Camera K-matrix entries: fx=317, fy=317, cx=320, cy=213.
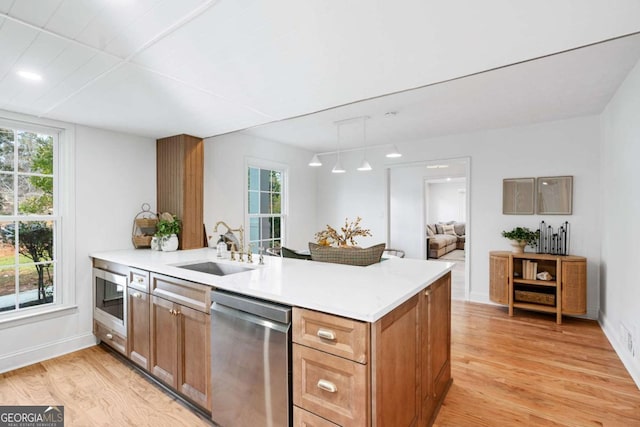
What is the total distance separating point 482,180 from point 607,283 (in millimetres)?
1777

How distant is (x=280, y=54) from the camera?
5.79ft

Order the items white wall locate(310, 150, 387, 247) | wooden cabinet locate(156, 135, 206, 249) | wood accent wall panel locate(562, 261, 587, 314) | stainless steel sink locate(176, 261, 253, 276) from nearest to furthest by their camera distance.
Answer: stainless steel sink locate(176, 261, 253, 276) → wooden cabinet locate(156, 135, 206, 249) → wood accent wall panel locate(562, 261, 587, 314) → white wall locate(310, 150, 387, 247)

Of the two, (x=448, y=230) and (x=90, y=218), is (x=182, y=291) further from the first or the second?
(x=448, y=230)

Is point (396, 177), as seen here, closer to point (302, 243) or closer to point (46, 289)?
point (302, 243)

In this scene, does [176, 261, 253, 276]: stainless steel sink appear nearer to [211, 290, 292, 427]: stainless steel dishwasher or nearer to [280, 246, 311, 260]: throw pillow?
[280, 246, 311, 260]: throw pillow

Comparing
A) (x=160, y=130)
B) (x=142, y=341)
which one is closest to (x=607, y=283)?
(x=142, y=341)

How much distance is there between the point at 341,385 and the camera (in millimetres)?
1313

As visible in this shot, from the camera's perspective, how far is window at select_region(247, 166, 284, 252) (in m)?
4.74

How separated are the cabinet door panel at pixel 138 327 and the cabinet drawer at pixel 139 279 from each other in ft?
0.12

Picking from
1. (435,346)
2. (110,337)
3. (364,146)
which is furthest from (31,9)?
(364,146)

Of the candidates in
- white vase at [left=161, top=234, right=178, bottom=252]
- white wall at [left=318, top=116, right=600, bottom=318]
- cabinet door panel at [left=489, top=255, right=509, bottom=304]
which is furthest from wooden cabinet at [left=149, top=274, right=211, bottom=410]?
white wall at [left=318, top=116, right=600, bottom=318]

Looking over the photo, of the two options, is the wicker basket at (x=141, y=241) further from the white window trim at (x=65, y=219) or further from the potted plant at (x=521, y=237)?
the potted plant at (x=521, y=237)

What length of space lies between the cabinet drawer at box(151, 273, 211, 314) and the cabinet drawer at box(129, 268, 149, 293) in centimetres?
9

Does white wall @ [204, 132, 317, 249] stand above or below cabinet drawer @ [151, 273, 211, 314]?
above
